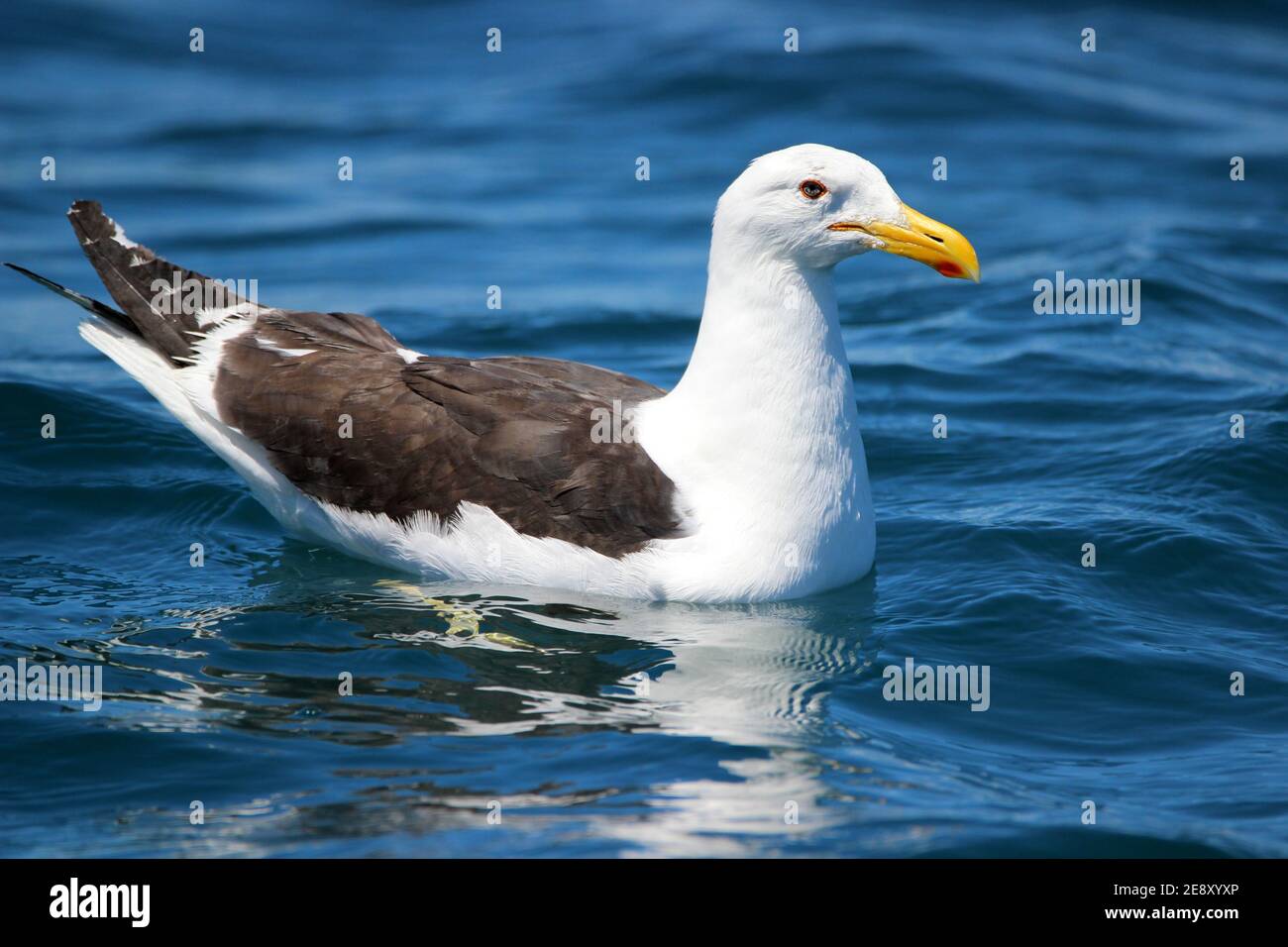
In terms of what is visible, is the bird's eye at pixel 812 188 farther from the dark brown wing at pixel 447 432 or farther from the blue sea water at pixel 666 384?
the blue sea water at pixel 666 384

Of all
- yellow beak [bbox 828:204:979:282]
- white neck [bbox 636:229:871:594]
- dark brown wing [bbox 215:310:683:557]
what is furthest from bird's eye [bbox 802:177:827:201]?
dark brown wing [bbox 215:310:683:557]

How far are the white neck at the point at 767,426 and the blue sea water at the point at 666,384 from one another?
44cm

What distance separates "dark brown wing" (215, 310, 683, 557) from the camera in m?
7.83

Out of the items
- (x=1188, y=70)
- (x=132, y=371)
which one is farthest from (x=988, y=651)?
(x=1188, y=70)

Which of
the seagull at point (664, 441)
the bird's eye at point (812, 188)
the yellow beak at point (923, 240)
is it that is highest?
the bird's eye at point (812, 188)

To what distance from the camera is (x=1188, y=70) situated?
64.8 ft

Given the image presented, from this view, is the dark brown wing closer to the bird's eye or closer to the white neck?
the white neck

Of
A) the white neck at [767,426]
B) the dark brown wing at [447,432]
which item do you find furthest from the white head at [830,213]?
the dark brown wing at [447,432]

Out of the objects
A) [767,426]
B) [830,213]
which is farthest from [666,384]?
[830,213]

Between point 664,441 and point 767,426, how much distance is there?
0.55 meters

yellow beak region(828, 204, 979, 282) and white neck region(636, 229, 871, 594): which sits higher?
yellow beak region(828, 204, 979, 282)

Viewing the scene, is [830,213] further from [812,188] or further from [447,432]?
[447,432]

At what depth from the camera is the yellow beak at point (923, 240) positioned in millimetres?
7641

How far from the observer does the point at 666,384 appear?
491 inches
